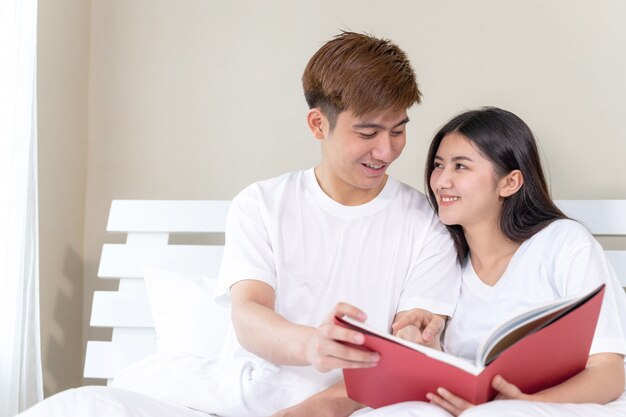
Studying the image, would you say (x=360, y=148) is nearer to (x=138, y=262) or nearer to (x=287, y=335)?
(x=287, y=335)

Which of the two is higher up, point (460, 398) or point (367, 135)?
point (367, 135)

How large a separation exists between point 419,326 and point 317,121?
21.0 inches

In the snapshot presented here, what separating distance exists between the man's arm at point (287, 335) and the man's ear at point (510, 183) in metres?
0.59

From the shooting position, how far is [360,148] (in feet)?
5.72

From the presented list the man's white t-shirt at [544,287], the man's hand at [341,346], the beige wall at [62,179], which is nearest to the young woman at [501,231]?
the man's white t-shirt at [544,287]

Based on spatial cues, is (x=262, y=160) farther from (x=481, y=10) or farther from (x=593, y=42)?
(x=593, y=42)

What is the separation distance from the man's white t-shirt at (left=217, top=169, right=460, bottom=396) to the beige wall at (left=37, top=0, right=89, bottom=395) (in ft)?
3.06

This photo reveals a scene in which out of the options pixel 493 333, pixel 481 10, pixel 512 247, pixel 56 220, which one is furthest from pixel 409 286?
pixel 56 220

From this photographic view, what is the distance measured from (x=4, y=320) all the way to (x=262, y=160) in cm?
94

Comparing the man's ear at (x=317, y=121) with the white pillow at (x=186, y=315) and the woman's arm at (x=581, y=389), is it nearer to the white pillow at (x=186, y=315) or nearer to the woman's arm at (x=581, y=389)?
the white pillow at (x=186, y=315)

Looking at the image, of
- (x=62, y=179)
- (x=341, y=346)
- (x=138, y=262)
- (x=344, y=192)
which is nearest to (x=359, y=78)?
(x=344, y=192)

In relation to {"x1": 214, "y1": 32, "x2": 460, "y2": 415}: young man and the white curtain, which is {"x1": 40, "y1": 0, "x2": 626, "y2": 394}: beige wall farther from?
{"x1": 214, "y1": 32, "x2": 460, "y2": 415}: young man

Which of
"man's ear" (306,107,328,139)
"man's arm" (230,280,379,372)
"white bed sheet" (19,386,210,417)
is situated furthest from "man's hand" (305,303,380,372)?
"man's ear" (306,107,328,139)

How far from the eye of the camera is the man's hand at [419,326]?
165 cm
